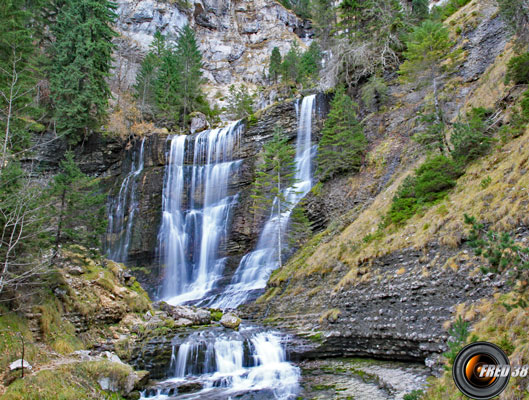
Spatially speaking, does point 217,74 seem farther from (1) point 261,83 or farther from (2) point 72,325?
(2) point 72,325

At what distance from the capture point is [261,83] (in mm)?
61812

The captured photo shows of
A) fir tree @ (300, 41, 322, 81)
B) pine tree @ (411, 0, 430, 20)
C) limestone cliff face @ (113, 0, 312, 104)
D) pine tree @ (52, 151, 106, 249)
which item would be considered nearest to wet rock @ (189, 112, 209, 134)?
fir tree @ (300, 41, 322, 81)

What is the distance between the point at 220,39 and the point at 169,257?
52.8m

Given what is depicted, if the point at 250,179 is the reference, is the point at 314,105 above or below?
above

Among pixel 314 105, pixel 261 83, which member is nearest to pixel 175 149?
pixel 314 105

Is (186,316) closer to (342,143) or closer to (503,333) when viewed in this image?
(503,333)

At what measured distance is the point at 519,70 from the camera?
1252 cm

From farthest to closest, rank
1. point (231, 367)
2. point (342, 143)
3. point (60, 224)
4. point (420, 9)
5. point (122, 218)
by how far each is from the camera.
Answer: point (122, 218), point (420, 9), point (342, 143), point (60, 224), point (231, 367)

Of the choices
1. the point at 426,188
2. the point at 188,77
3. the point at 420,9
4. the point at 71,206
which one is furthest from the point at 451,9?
the point at 71,206

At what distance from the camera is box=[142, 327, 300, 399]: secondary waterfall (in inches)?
391

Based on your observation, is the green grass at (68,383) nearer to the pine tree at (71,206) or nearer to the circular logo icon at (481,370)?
the pine tree at (71,206)

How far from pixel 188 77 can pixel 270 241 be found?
91.3 ft

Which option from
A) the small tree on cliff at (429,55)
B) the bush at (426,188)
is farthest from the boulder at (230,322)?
the small tree on cliff at (429,55)

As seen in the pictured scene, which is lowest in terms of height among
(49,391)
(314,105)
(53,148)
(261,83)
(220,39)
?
(49,391)
